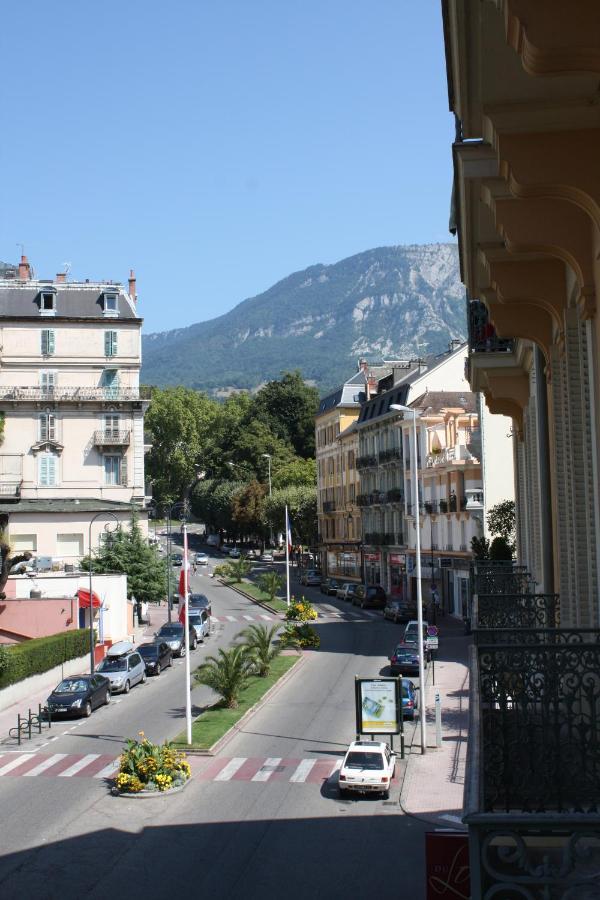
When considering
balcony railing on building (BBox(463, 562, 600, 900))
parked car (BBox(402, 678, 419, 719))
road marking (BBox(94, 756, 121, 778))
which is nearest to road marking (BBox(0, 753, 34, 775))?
road marking (BBox(94, 756, 121, 778))

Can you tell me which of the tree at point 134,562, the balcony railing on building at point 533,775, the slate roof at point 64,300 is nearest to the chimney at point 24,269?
the slate roof at point 64,300

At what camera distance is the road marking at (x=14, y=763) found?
30750 mm

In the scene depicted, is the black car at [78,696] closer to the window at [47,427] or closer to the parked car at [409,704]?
the parked car at [409,704]

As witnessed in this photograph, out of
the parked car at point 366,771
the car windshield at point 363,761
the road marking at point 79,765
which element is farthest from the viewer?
the road marking at point 79,765

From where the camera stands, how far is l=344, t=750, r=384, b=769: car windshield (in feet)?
90.9

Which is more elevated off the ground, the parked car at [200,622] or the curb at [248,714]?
the parked car at [200,622]

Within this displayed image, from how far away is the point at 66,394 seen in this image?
65812 millimetres

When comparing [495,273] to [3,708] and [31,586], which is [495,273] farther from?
[31,586]

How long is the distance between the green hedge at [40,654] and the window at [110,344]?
2086 cm

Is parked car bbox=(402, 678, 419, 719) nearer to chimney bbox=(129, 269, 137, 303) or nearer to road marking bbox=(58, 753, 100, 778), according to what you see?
road marking bbox=(58, 753, 100, 778)

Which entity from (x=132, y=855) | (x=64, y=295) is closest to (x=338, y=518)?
(x=64, y=295)

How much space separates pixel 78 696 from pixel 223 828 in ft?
51.9

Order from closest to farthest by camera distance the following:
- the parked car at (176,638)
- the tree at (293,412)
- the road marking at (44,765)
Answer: the road marking at (44,765), the parked car at (176,638), the tree at (293,412)

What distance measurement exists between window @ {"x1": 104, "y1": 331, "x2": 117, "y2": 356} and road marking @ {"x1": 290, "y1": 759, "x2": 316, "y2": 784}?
39601 mm
